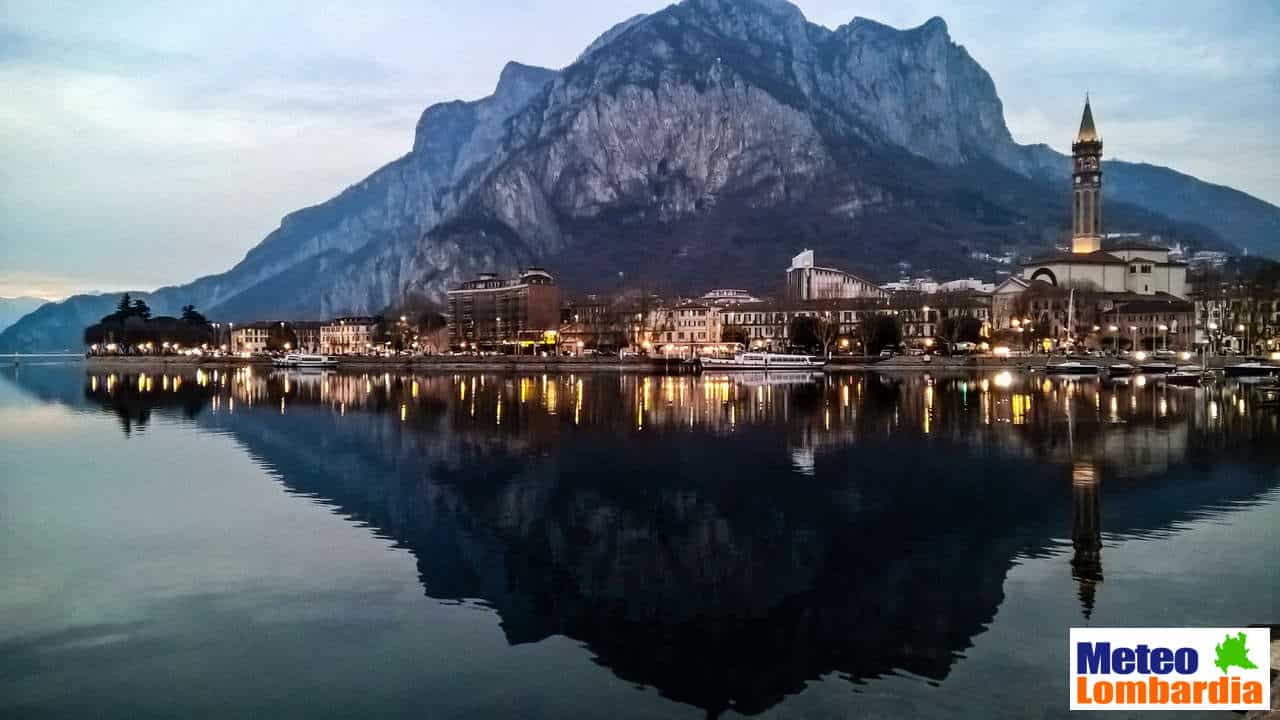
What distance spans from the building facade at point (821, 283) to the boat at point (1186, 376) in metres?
92.1

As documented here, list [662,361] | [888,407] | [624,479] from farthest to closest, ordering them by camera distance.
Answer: [662,361] → [888,407] → [624,479]

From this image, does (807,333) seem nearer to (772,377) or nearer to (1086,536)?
→ (772,377)

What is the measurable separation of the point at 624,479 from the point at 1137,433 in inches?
935

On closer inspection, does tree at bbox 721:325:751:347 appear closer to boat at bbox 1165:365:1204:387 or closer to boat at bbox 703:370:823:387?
boat at bbox 703:370:823:387

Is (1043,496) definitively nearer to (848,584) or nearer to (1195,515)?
(1195,515)

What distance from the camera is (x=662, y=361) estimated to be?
402ft

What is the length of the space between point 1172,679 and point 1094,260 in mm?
147859

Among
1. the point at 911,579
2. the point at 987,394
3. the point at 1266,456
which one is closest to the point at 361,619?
the point at 911,579

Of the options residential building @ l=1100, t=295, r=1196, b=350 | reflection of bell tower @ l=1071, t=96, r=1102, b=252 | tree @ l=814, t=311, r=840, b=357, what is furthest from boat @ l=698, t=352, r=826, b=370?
reflection of bell tower @ l=1071, t=96, r=1102, b=252

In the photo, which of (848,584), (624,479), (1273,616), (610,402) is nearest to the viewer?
(1273,616)

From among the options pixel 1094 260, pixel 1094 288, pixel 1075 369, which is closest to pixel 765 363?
pixel 1075 369

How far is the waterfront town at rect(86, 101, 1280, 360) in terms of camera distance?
126m

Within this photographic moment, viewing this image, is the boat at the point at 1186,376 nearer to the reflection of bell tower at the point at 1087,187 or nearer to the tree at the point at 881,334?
the tree at the point at 881,334

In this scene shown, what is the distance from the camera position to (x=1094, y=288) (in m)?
141
